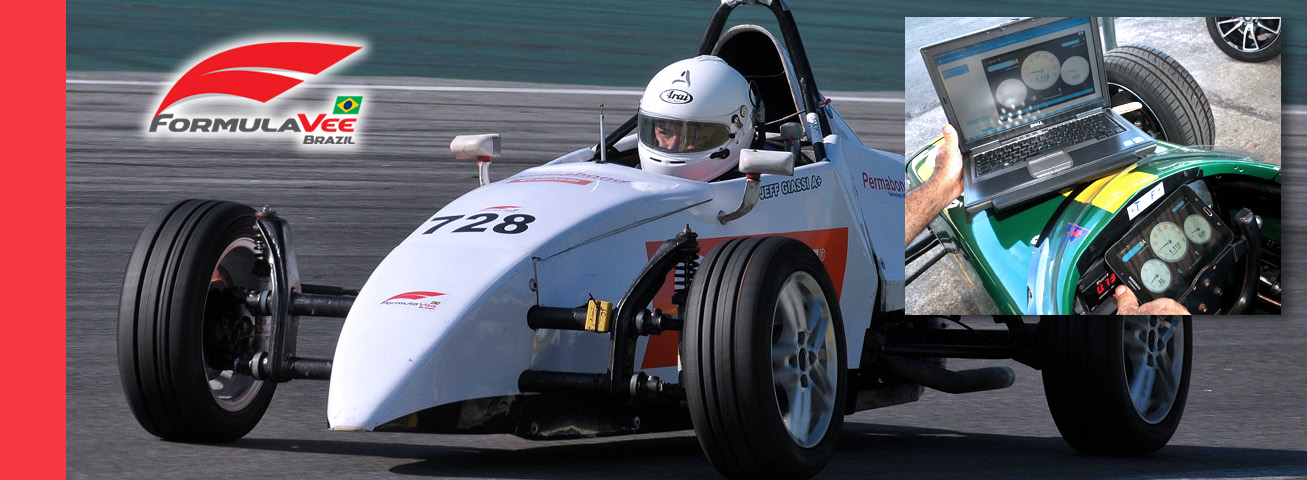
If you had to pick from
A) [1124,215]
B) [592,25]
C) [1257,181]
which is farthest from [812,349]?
[592,25]

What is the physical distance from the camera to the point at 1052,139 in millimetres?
9000

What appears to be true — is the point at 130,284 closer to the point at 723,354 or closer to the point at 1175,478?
the point at 723,354

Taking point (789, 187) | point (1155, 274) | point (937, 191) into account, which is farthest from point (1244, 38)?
point (789, 187)

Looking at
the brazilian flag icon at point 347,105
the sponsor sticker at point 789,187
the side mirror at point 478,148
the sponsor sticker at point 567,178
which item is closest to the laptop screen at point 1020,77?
the sponsor sticker at point 789,187

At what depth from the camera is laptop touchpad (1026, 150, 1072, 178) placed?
29.4 ft

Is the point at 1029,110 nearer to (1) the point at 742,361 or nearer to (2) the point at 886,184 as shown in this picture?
(2) the point at 886,184

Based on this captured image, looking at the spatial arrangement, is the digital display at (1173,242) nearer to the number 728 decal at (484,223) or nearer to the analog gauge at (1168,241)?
the analog gauge at (1168,241)

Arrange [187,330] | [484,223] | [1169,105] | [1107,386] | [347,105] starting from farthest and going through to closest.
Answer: [347,105]
[1169,105]
[1107,386]
[187,330]
[484,223]

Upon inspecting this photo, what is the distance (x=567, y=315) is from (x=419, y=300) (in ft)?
1.89

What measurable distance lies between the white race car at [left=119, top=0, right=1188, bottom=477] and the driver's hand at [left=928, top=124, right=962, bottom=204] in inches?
23.3

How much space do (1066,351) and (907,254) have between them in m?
0.96

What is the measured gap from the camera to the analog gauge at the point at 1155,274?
8836mm

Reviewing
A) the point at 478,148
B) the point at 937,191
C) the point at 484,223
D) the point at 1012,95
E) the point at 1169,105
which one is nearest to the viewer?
the point at 484,223

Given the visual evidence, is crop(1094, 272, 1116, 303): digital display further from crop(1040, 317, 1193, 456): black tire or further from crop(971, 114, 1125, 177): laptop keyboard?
crop(971, 114, 1125, 177): laptop keyboard
